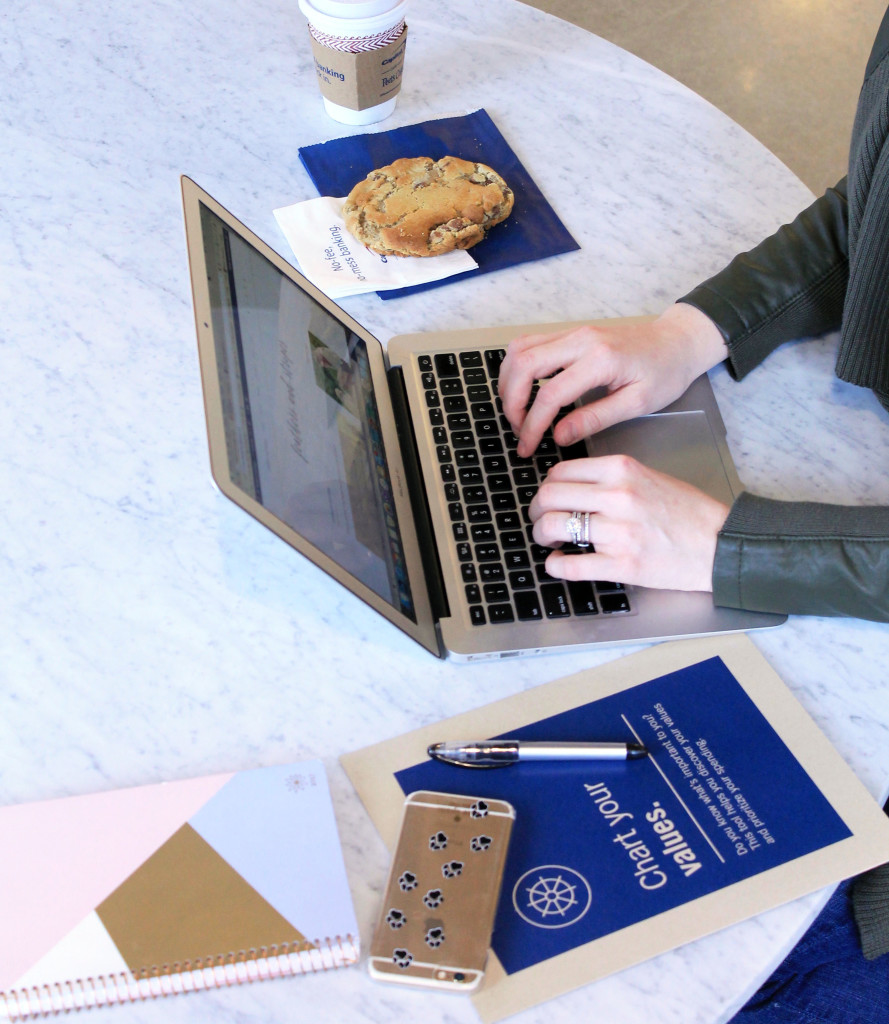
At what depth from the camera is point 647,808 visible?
651mm

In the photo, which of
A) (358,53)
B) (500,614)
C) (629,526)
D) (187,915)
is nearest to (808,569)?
(629,526)

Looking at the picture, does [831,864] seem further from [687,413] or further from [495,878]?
[687,413]

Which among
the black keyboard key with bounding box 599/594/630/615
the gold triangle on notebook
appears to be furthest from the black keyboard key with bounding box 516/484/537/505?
the gold triangle on notebook

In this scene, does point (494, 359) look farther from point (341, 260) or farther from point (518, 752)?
point (518, 752)

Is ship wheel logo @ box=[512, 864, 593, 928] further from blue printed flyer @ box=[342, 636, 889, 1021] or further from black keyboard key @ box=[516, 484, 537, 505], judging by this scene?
black keyboard key @ box=[516, 484, 537, 505]

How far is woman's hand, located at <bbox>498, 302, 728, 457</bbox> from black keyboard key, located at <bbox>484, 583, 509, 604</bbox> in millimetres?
140

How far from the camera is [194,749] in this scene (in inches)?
26.5

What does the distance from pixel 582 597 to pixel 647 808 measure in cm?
18

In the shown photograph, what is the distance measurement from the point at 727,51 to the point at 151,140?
211 centimetres

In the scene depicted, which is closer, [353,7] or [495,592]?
[495,592]

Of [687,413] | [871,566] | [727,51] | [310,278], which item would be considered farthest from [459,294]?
[727,51]

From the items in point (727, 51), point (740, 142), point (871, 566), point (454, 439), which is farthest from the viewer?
point (727, 51)

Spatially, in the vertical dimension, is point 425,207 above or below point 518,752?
above

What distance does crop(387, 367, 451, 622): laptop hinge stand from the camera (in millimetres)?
761
